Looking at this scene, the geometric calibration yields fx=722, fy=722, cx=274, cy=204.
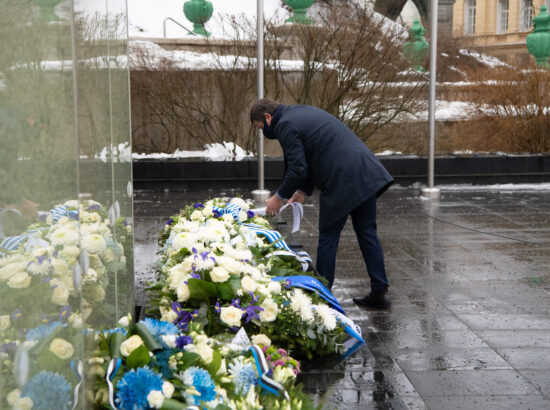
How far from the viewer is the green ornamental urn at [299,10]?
14.3m

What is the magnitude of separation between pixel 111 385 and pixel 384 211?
8271mm

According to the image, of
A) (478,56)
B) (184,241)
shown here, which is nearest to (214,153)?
(184,241)

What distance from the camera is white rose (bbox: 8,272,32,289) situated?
64.8 inches

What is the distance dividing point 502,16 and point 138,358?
140 feet

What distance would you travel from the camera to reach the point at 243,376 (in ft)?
9.14

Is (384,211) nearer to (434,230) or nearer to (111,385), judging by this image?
(434,230)

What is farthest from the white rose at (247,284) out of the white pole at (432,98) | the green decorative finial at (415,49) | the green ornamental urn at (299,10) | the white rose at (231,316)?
the green decorative finial at (415,49)

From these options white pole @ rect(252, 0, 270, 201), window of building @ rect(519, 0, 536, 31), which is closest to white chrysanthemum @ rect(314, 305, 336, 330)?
white pole @ rect(252, 0, 270, 201)

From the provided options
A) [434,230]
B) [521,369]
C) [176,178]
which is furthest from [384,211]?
[521,369]

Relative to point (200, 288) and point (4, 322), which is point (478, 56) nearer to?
point (200, 288)

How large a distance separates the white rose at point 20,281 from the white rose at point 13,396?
9.2 inches

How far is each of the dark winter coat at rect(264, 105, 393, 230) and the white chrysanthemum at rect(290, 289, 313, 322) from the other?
1.62 meters

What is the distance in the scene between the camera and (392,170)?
42.3 ft

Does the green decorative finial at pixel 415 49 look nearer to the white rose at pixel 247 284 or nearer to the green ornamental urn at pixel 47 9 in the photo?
the white rose at pixel 247 284
